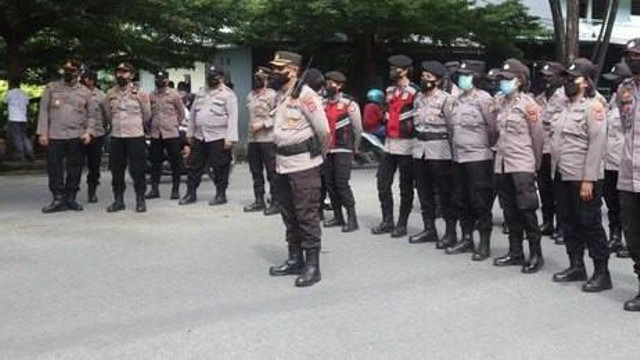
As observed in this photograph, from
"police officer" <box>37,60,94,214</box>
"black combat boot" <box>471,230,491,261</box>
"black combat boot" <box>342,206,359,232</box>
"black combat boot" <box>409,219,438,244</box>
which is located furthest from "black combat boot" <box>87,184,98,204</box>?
"black combat boot" <box>471,230,491,261</box>

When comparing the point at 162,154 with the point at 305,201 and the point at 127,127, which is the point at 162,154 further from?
the point at 305,201

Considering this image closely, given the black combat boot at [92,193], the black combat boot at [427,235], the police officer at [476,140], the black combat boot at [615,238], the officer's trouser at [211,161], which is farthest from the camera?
the black combat boot at [92,193]

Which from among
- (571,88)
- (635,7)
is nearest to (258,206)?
(571,88)

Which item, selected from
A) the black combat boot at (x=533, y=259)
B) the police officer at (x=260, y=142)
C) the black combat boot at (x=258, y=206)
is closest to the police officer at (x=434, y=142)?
the black combat boot at (x=533, y=259)

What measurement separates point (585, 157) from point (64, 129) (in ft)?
21.7

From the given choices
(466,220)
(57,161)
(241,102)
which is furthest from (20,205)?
(241,102)

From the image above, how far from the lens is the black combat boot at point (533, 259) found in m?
7.51

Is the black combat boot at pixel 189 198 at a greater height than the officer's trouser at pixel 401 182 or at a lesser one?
lesser

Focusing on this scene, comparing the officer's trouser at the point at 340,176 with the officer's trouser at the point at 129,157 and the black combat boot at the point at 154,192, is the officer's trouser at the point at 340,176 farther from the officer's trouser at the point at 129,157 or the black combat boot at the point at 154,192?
the black combat boot at the point at 154,192

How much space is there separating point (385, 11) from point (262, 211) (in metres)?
8.51

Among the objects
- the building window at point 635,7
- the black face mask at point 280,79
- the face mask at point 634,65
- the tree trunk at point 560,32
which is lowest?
the black face mask at point 280,79

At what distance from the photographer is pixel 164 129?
39.7ft

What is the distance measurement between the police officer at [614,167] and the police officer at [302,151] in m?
2.94

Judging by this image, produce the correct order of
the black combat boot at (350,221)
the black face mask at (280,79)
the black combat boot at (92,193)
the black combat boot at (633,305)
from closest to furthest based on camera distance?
1. the black combat boot at (633,305)
2. the black face mask at (280,79)
3. the black combat boot at (350,221)
4. the black combat boot at (92,193)
